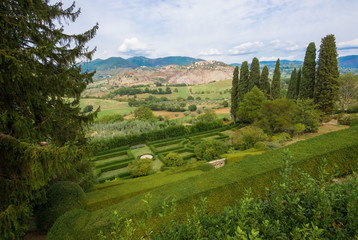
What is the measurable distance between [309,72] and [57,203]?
28.4m

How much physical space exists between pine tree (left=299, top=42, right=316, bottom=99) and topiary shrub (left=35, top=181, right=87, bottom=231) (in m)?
27.1

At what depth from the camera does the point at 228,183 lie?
23.1ft

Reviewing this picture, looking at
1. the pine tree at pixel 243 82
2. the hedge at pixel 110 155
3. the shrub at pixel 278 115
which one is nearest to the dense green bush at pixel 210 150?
the shrub at pixel 278 115

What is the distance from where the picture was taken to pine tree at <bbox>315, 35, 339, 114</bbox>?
20.3 m

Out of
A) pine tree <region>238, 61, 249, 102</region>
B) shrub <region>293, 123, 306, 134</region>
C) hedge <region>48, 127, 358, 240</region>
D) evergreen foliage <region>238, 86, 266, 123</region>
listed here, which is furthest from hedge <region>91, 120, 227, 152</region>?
hedge <region>48, 127, 358, 240</region>

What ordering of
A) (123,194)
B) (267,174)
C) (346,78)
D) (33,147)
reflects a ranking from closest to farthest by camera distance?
(33,147) < (267,174) < (123,194) < (346,78)

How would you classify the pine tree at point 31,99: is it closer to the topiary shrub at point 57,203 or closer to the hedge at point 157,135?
the topiary shrub at point 57,203

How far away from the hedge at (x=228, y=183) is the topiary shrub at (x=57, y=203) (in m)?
1.03

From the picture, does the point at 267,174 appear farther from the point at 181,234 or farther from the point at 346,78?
the point at 346,78

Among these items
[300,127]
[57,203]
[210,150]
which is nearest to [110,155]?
[210,150]

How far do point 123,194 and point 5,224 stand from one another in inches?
179

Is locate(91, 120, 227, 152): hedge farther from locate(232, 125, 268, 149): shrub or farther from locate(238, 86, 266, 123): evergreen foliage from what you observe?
locate(232, 125, 268, 149): shrub

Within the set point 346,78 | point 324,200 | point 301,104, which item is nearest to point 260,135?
point 301,104

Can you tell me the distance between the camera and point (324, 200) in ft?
8.89
